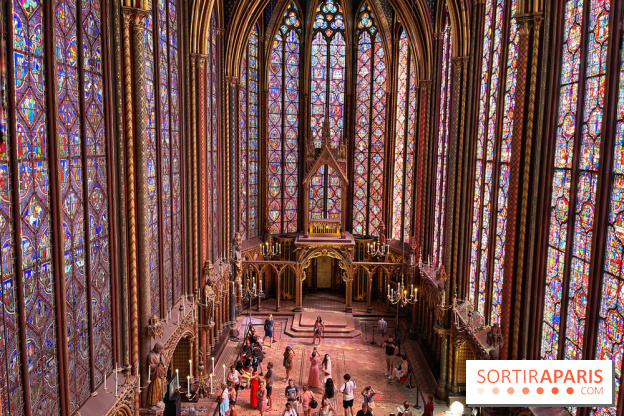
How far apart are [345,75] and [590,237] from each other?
18652mm

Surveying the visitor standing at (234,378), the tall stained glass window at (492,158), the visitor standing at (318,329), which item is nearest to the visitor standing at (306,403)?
the visitor standing at (234,378)

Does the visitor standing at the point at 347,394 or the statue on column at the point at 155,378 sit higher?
the statue on column at the point at 155,378

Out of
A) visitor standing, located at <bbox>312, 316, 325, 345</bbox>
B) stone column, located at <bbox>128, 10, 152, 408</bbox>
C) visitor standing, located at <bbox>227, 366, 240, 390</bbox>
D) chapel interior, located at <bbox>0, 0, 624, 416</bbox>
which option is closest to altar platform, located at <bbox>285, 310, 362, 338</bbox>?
chapel interior, located at <bbox>0, 0, 624, 416</bbox>

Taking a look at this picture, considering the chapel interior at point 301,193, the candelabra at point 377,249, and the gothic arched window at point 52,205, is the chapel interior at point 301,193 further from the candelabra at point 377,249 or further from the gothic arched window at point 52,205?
the candelabra at point 377,249

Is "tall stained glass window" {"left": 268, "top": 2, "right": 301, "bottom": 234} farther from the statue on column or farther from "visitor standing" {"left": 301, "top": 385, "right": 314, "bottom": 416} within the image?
the statue on column

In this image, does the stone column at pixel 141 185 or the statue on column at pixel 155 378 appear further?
the statue on column at pixel 155 378

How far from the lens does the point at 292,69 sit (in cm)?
2597

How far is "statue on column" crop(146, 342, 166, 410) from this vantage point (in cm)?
1173

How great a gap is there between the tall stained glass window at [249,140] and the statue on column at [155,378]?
12.6 meters

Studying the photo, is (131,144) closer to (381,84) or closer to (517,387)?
(517,387)

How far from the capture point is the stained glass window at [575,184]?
893cm

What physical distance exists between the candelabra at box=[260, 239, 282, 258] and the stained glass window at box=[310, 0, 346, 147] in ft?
19.0

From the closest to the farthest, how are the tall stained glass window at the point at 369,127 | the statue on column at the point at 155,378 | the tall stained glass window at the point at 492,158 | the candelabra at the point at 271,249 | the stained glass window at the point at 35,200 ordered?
the stained glass window at the point at 35,200
the statue on column at the point at 155,378
the tall stained glass window at the point at 492,158
the candelabra at the point at 271,249
the tall stained glass window at the point at 369,127

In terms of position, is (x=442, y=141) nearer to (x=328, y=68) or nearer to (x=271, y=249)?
(x=328, y=68)
